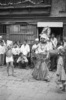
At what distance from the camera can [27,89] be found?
27.2 ft

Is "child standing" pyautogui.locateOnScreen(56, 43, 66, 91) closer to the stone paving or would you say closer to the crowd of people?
the crowd of people

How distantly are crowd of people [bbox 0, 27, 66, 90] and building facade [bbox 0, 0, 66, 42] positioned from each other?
0.80 m

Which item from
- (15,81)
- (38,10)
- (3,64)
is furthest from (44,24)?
(15,81)

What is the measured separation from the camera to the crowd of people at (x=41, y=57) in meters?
8.41

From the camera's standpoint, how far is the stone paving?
722 cm

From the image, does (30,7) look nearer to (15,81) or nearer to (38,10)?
(38,10)

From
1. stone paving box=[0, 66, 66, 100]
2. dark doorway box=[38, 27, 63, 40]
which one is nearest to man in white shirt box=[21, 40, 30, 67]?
dark doorway box=[38, 27, 63, 40]

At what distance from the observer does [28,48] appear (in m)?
13.5

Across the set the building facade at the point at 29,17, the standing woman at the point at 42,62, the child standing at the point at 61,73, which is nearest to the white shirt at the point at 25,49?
the building facade at the point at 29,17

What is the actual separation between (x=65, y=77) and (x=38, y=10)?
7429 mm

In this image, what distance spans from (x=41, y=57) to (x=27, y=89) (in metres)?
2.18

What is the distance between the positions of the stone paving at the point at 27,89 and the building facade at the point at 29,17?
4.74 m

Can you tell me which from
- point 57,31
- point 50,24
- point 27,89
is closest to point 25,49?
point 50,24

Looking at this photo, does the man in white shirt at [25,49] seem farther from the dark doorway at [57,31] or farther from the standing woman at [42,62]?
the standing woman at [42,62]
